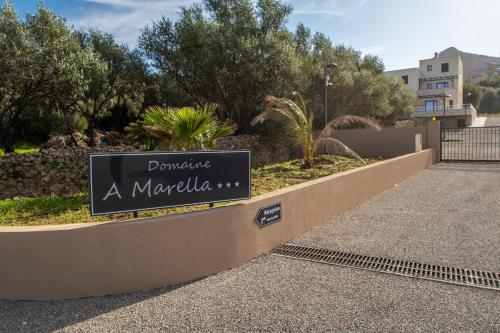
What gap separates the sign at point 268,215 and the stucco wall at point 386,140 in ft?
32.4

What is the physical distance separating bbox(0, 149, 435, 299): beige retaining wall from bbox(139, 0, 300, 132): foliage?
8.73 metres

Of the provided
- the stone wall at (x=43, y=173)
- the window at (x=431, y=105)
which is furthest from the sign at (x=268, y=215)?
the window at (x=431, y=105)

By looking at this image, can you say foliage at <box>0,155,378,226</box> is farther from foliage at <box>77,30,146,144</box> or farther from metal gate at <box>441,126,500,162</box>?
metal gate at <box>441,126,500,162</box>

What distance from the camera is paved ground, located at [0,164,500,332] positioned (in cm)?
294

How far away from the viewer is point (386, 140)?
13969 millimetres

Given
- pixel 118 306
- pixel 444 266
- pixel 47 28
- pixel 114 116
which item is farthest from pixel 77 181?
pixel 114 116

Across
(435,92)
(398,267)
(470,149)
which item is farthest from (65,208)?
(435,92)

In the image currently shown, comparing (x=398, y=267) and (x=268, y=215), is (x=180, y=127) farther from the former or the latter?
(x=398, y=267)

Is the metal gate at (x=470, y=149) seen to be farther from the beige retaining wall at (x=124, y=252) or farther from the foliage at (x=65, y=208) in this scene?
the beige retaining wall at (x=124, y=252)

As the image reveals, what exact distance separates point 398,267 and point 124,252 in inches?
116

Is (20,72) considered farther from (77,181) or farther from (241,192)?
(241,192)

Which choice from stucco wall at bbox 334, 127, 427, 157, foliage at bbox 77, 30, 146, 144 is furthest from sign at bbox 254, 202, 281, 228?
foliage at bbox 77, 30, 146, 144

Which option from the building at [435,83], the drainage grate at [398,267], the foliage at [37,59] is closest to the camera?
the drainage grate at [398,267]

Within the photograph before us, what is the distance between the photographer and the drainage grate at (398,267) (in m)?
3.74
